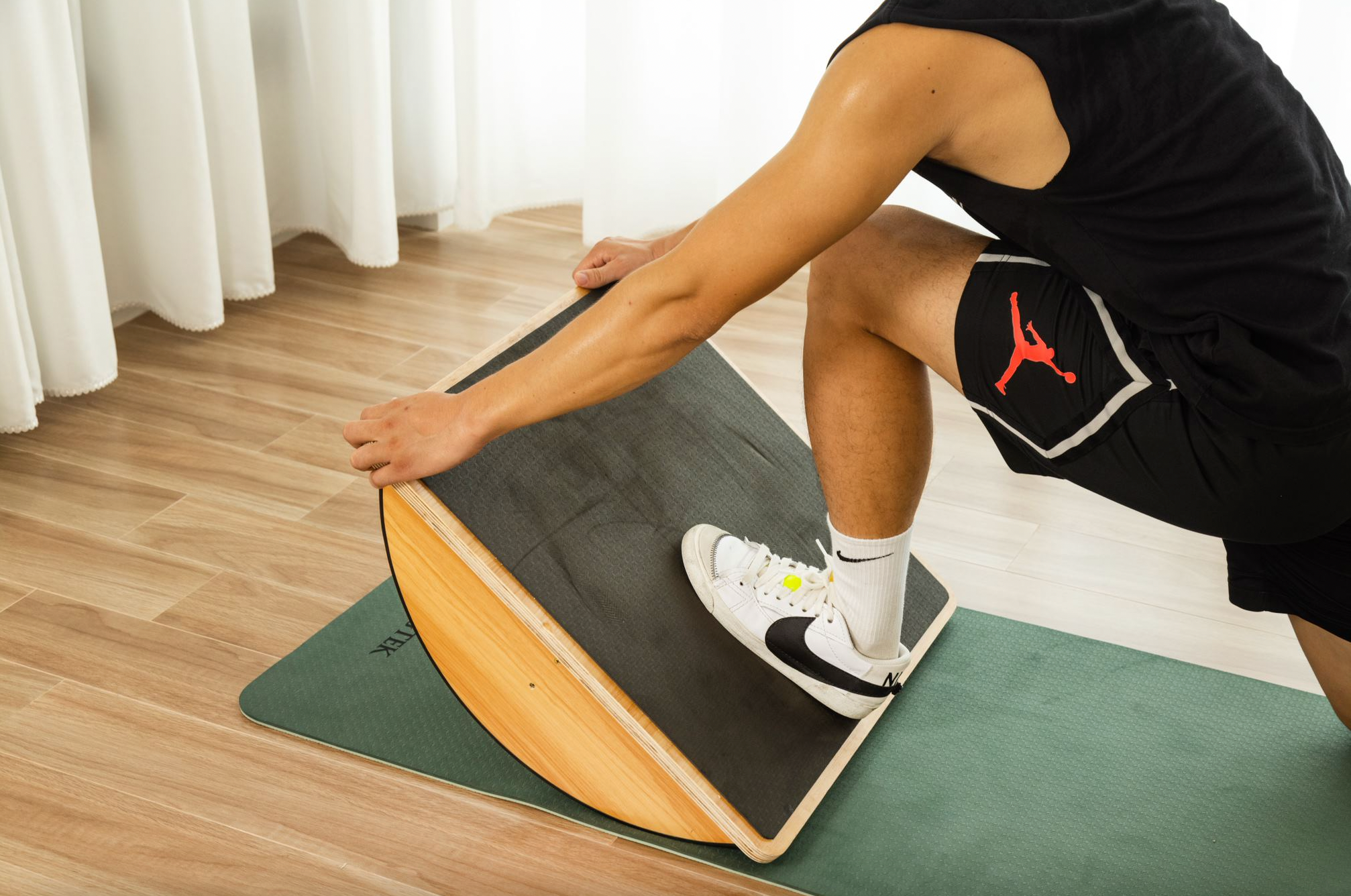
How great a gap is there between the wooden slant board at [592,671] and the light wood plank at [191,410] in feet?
2.71

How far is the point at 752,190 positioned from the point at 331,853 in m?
0.75

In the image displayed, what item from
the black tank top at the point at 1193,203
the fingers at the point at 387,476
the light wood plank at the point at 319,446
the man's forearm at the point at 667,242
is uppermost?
the black tank top at the point at 1193,203

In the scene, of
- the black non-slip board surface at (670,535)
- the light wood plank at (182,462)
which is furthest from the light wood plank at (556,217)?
the black non-slip board surface at (670,535)

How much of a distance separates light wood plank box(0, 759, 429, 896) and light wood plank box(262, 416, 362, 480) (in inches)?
27.7

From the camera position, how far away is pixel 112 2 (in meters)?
2.16

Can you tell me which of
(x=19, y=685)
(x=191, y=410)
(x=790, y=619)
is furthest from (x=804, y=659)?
(x=191, y=410)

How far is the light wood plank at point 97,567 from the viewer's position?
64.9 inches

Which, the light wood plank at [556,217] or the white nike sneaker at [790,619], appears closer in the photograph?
the white nike sneaker at [790,619]

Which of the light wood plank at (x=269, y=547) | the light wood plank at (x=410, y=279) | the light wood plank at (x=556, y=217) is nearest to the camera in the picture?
the light wood plank at (x=269, y=547)

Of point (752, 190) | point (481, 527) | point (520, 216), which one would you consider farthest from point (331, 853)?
point (520, 216)

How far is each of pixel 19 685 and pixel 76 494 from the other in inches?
17.9

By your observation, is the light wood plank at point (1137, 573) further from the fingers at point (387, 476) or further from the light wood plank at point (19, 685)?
the light wood plank at point (19, 685)

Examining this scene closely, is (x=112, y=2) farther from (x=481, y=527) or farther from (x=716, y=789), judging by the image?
(x=716, y=789)

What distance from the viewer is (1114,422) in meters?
1.13
